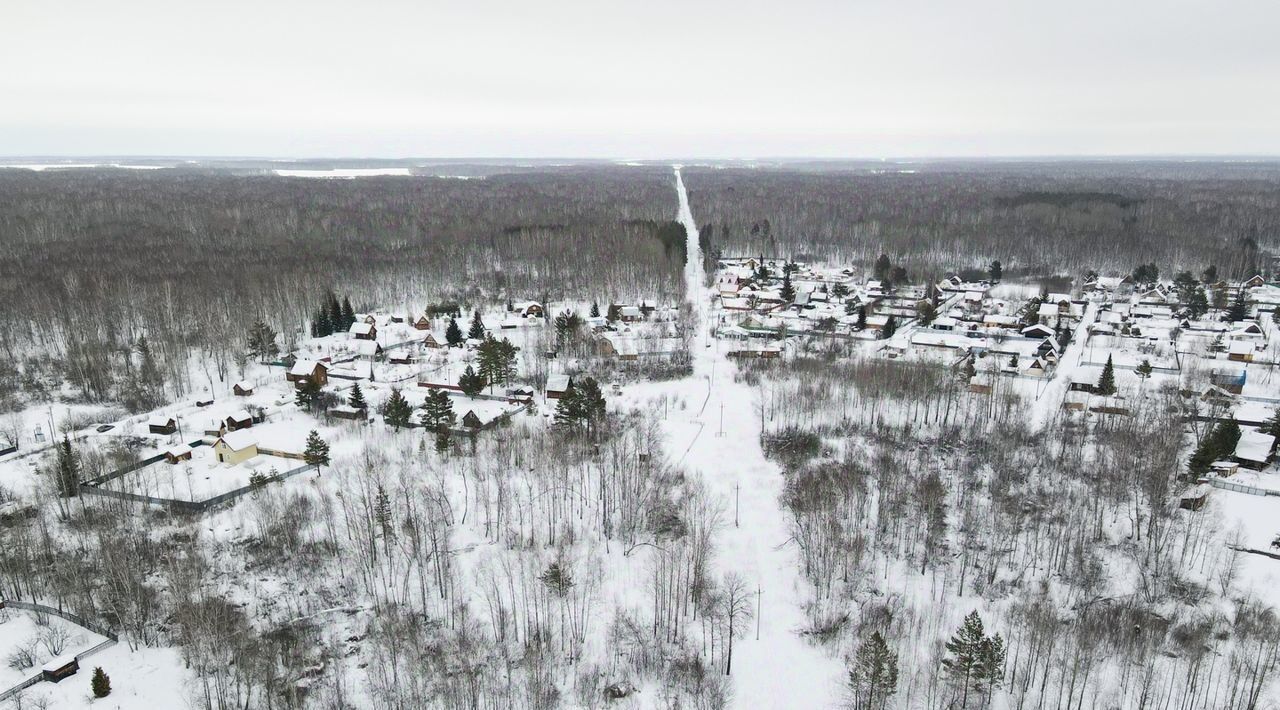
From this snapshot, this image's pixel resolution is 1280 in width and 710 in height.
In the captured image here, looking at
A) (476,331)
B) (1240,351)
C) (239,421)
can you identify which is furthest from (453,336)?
(1240,351)

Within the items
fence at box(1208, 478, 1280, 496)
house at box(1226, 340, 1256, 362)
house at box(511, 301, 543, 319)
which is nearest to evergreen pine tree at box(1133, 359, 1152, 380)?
house at box(1226, 340, 1256, 362)

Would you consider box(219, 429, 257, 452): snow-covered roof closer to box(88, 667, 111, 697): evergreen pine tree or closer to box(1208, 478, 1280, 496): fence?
box(88, 667, 111, 697): evergreen pine tree

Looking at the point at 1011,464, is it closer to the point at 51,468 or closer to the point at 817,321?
the point at 817,321

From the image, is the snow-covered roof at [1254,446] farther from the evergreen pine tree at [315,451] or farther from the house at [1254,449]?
the evergreen pine tree at [315,451]

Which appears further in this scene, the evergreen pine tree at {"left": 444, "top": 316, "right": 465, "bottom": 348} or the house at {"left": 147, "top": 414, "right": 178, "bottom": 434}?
the evergreen pine tree at {"left": 444, "top": 316, "right": 465, "bottom": 348}

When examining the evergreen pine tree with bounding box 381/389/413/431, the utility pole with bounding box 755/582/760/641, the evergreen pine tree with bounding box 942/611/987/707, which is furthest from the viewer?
the evergreen pine tree with bounding box 381/389/413/431

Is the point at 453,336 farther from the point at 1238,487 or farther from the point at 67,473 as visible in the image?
the point at 1238,487
